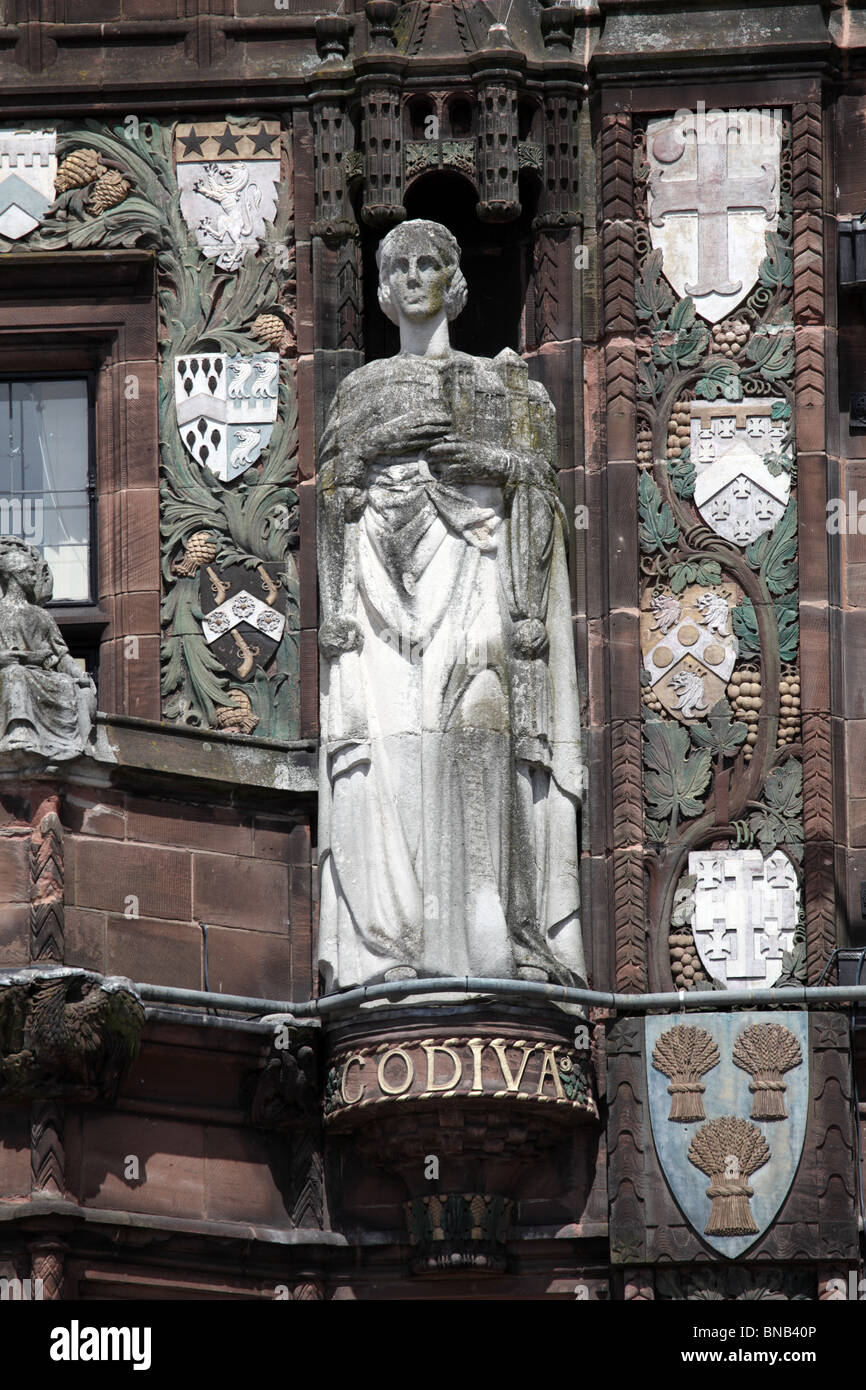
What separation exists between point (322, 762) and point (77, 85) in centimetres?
390

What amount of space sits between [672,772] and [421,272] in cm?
265

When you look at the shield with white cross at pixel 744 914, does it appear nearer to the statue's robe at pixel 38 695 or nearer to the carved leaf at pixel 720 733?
the carved leaf at pixel 720 733

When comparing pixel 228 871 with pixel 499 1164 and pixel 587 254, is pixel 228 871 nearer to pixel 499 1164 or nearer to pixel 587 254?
pixel 499 1164

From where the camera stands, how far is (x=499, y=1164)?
20.0 m

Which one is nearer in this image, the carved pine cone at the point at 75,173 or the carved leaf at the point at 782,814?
the carved leaf at the point at 782,814

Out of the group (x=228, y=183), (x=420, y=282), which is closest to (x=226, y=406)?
(x=228, y=183)

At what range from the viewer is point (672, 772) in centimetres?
2073

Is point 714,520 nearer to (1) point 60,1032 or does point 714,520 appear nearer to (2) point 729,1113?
(2) point 729,1113

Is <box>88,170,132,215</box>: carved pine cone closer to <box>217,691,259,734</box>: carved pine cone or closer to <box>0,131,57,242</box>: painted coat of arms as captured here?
<box>0,131,57,242</box>: painted coat of arms

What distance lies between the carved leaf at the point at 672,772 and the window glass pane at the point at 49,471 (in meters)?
3.07

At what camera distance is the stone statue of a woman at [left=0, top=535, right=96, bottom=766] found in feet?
64.1

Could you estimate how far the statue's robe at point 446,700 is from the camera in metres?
19.9

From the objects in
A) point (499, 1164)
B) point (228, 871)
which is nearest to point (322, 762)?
point (228, 871)

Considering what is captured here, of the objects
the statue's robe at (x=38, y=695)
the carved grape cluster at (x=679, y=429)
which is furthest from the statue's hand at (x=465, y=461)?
the statue's robe at (x=38, y=695)
